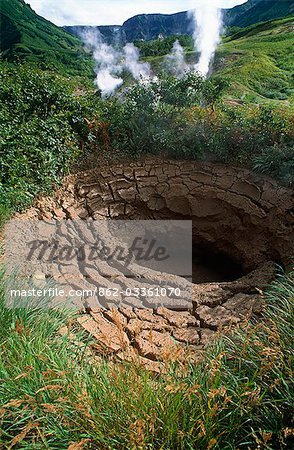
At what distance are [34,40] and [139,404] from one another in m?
27.8

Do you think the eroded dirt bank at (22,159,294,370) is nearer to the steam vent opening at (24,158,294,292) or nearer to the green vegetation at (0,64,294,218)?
the steam vent opening at (24,158,294,292)

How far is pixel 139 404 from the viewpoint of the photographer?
60.6 inches

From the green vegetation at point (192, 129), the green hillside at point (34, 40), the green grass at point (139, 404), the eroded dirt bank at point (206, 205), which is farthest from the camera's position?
the green hillside at point (34, 40)

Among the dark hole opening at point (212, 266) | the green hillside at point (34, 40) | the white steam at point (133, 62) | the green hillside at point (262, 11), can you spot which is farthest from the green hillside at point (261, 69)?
the green hillside at point (262, 11)

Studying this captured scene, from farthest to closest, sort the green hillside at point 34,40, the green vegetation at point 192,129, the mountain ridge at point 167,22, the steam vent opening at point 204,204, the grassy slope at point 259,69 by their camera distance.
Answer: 1. the mountain ridge at point 167,22
2. the green hillside at point 34,40
3. the grassy slope at point 259,69
4. the green vegetation at point 192,129
5. the steam vent opening at point 204,204

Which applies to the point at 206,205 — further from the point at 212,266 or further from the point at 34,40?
the point at 34,40

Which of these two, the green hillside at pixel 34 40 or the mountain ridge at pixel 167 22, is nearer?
the green hillside at pixel 34 40

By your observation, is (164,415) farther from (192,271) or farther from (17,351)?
(192,271)

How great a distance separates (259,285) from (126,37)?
1460 inches

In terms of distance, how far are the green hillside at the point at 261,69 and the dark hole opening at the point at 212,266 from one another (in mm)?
4462

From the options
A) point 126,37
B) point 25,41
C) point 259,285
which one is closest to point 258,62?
point 259,285

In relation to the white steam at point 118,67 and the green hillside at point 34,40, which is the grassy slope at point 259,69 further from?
the green hillside at point 34,40

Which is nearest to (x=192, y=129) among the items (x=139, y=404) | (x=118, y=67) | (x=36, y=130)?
(x=36, y=130)

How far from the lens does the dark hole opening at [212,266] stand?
4715 millimetres
